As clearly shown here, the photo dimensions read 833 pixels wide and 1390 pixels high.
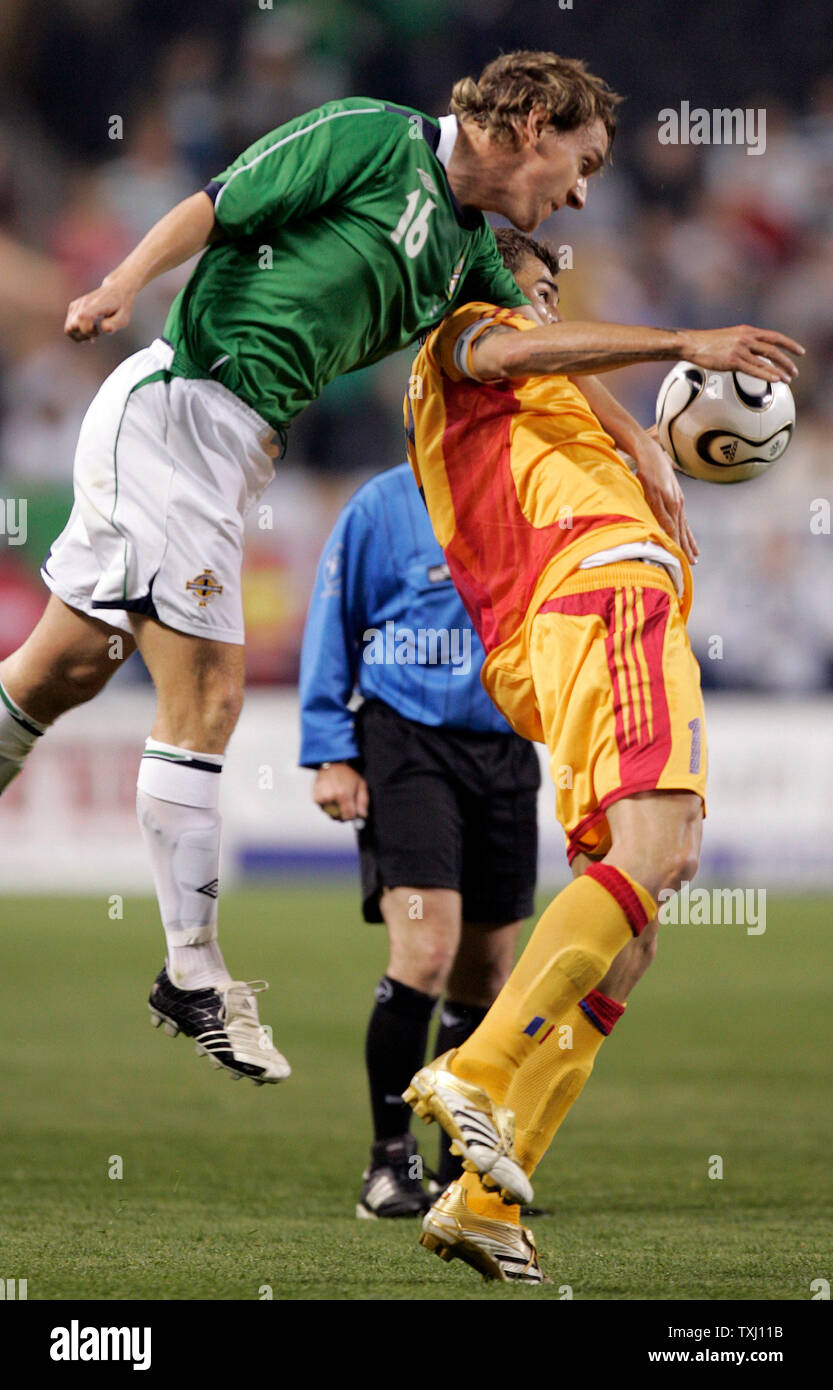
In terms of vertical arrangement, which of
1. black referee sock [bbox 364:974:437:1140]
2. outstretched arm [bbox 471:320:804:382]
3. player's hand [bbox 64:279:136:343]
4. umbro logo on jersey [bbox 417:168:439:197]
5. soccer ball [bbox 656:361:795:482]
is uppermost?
umbro logo on jersey [bbox 417:168:439:197]

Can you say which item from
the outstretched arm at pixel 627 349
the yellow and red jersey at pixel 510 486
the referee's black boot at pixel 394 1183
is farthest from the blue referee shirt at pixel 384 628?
the outstretched arm at pixel 627 349

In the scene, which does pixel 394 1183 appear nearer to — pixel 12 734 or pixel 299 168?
pixel 12 734

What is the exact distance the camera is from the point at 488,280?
3.98 m

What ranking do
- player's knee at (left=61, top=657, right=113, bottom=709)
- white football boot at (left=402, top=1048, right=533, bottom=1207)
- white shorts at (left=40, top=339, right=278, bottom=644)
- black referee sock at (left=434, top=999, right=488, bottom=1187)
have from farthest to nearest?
black referee sock at (left=434, top=999, right=488, bottom=1187), player's knee at (left=61, top=657, right=113, bottom=709), white shorts at (left=40, top=339, right=278, bottom=644), white football boot at (left=402, top=1048, right=533, bottom=1207)

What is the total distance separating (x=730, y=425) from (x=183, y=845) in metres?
1.60

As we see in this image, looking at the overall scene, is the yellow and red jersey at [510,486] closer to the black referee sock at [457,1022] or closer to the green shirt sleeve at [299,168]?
the green shirt sleeve at [299,168]

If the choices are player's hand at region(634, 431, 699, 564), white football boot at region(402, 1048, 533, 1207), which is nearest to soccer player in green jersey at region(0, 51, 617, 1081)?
white football boot at region(402, 1048, 533, 1207)

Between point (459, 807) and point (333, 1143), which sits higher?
point (459, 807)

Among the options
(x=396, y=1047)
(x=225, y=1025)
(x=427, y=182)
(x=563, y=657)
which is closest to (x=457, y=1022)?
(x=396, y=1047)

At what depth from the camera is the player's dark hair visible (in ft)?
14.5

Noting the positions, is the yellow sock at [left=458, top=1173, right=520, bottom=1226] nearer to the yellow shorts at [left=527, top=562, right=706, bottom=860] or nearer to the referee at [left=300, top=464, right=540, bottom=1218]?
the yellow shorts at [left=527, top=562, right=706, bottom=860]

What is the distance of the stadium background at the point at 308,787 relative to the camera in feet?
13.5

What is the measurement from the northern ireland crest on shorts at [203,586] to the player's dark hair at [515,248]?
1.29 meters

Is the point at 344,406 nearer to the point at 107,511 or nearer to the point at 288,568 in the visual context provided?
the point at 288,568
